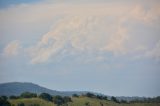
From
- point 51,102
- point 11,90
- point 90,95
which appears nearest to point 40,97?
point 51,102

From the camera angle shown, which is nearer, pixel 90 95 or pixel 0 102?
pixel 0 102

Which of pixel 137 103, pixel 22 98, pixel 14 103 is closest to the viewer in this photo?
pixel 14 103

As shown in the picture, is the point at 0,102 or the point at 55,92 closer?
the point at 0,102

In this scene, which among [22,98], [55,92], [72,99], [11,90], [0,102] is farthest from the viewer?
[11,90]

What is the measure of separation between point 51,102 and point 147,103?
24.1 m

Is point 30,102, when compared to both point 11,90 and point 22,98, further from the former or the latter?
point 11,90

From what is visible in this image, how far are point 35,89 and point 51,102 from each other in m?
74.2

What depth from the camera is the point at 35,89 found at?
5768 inches

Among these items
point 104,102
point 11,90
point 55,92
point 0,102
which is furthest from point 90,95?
point 11,90

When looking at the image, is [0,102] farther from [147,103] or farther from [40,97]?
[147,103]

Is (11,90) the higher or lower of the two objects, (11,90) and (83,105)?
the higher

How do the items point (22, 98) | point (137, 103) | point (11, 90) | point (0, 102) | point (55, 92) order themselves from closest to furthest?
1. point (0, 102)
2. point (22, 98)
3. point (137, 103)
4. point (55, 92)
5. point (11, 90)

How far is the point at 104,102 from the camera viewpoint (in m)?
78.6

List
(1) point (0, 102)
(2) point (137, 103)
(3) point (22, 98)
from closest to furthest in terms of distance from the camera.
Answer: (1) point (0, 102)
(3) point (22, 98)
(2) point (137, 103)
